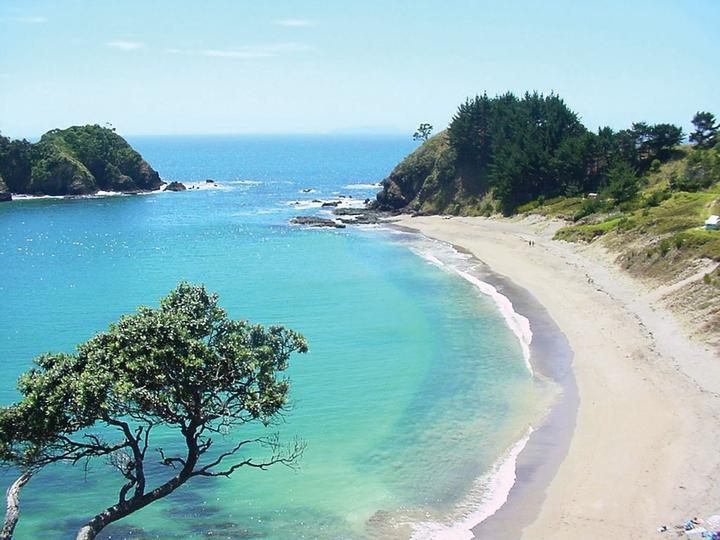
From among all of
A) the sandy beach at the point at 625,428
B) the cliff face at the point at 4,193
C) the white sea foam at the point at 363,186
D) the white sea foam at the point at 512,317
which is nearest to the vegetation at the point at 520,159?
the white sea foam at the point at 512,317

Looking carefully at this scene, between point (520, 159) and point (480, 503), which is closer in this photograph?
point (480, 503)

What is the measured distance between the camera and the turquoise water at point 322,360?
22812 millimetres

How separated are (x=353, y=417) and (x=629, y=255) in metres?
32.6

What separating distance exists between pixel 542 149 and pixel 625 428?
205 ft

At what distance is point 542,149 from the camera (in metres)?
84.9

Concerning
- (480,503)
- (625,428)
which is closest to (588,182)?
(625,428)

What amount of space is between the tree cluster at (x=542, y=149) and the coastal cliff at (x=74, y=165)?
68925 millimetres

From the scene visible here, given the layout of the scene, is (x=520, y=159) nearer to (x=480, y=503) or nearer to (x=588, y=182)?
Result: (x=588, y=182)

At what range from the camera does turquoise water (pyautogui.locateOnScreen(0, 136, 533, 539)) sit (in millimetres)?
22812

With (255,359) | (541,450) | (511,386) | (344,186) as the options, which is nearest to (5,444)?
(255,359)

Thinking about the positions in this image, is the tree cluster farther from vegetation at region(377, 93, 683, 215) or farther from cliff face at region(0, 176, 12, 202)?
cliff face at region(0, 176, 12, 202)

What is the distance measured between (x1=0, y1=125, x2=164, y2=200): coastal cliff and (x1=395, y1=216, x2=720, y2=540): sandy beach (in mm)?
100865

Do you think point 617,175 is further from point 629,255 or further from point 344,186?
point 344,186

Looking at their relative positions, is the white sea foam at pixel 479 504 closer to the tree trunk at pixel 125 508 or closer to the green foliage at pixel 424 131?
the tree trunk at pixel 125 508
